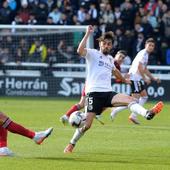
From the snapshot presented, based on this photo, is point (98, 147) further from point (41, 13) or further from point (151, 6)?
point (41, 13)

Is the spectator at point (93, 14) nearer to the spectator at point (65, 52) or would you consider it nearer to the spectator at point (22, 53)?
the spectator at point (65, 52)

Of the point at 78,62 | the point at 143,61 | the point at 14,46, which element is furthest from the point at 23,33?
the point at 143,61

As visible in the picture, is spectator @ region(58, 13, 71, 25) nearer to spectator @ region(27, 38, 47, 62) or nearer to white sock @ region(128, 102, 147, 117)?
spectator @ region(27, 38, 47, 62)

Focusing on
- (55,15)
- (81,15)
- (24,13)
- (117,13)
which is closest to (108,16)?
(117,13)

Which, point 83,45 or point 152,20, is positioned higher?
point 83,45

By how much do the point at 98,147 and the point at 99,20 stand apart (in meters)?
17.7

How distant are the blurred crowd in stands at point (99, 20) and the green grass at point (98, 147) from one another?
289 inches

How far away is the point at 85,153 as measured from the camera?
43.9ft

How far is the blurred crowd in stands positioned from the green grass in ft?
24.1

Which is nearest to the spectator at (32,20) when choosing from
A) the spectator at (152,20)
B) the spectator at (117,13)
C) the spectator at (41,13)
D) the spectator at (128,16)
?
the spectator at (41,13)

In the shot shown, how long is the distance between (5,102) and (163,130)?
10.0 m

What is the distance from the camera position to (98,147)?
1429 centimetres

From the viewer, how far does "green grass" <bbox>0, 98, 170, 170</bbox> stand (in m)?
11.8

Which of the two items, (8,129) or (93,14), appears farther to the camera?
(93,14)
